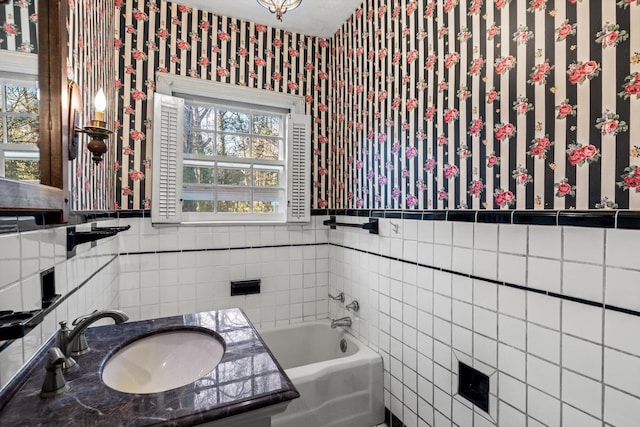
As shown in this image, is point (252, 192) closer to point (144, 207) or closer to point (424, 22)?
point (144, 207)

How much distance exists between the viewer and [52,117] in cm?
89

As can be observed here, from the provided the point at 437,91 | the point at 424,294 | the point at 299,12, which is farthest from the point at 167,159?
the point at 424,294

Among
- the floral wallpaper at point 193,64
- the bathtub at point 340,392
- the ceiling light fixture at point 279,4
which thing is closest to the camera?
the ceiling light fixture at point 279,4

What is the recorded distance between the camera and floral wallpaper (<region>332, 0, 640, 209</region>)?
0.99 m

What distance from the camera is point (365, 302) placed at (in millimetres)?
2230

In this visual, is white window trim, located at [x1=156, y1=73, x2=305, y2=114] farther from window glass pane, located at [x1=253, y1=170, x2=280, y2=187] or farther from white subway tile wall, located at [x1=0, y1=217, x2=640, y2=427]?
white subway tile wall, located at [x1=0, y1=217, x2=640, y2=427]

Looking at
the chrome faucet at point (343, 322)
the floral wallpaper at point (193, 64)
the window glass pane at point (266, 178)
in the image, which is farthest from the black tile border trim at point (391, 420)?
the window glass pane at point (266, 178)

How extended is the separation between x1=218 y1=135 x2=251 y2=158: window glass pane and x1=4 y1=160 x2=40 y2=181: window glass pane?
66.5 inches

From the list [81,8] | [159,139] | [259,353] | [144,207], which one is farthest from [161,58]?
[259,353]

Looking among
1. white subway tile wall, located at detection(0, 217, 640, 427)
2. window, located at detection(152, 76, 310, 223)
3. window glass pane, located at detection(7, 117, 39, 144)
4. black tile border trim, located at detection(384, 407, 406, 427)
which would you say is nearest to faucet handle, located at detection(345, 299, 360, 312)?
white subway tile wall, located at detection(0, 217, 640, 427)

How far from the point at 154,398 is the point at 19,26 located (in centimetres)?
98

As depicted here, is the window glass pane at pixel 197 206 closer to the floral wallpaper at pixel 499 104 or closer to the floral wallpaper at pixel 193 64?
the floral wallpaper at pixel 193 64

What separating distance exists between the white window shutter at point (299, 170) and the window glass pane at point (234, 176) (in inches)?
14.1

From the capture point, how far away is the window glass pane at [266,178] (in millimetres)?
2602
